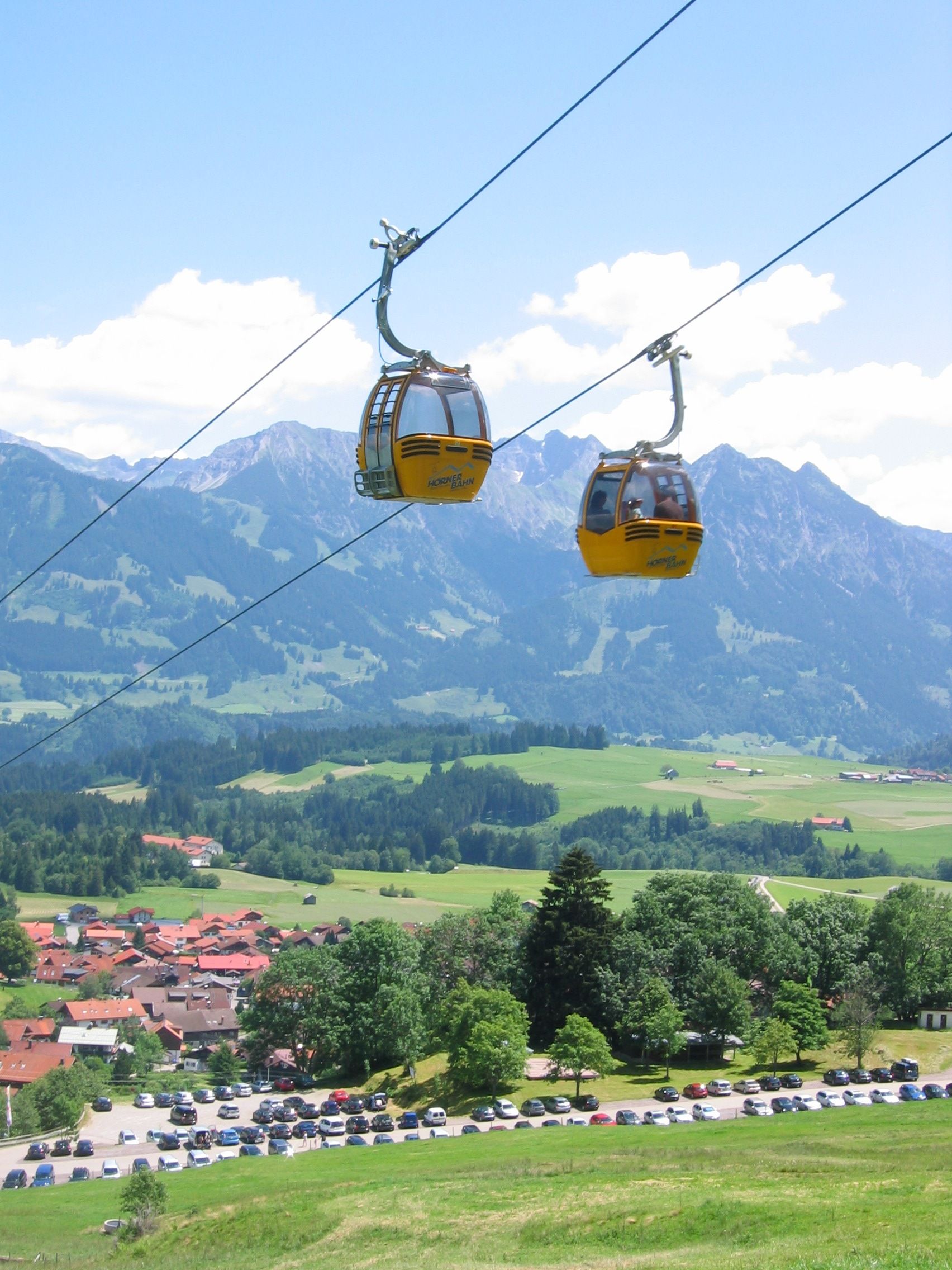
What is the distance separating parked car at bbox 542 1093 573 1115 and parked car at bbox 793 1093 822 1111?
9913 mm

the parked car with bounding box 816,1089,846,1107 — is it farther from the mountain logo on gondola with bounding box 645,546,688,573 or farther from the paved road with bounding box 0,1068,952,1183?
the mountain logo on gondola with bounding box 645,546,688,573

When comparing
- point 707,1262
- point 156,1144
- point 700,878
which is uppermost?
point 700,878

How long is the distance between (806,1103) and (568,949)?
1637 cm

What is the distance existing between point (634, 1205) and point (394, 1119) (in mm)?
31160

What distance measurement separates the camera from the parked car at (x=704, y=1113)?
5938cm

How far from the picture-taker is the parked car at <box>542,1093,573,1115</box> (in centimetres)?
6388

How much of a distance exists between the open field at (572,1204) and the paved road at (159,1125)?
3890mm

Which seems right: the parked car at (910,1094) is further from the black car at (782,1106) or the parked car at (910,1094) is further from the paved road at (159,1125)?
the black car at (782,1106)

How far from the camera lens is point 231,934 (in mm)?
157625

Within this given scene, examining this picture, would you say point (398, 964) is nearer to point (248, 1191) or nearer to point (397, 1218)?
point (248, 1191)

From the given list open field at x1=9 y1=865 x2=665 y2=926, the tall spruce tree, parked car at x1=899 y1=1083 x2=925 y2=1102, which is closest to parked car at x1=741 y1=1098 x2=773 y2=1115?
parked car at x1=899 y1=1083 x2=925 y2=1102

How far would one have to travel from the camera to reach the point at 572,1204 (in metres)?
Result: 39.3

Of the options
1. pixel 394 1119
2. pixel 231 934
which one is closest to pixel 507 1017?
pixel 394 1119

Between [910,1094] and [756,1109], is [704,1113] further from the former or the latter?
[910,1094]
